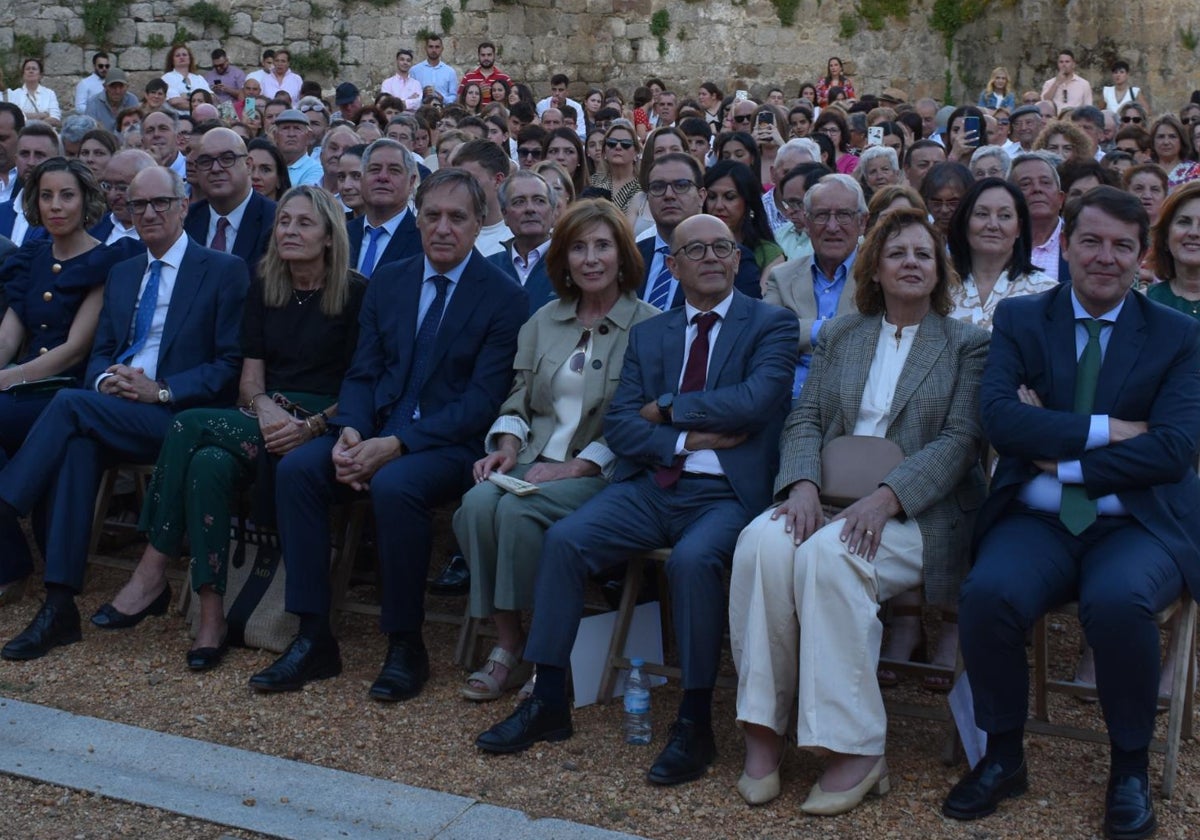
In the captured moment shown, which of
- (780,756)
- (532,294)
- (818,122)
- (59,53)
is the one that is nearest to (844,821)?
(780,756)

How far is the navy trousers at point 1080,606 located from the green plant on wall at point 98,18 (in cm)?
1621

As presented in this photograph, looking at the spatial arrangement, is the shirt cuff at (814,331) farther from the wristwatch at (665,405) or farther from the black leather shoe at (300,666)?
the black leather shoe at (300,666)

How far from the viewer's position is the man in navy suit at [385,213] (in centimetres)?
670

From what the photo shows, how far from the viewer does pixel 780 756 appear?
411cm

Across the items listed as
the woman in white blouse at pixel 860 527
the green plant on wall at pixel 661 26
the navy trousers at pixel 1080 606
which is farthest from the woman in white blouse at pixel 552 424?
the green plant on wall at pixel 661 26

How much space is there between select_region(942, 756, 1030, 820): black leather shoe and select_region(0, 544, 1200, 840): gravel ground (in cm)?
→ 3

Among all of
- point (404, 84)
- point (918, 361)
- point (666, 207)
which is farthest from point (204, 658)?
point (404, 84)

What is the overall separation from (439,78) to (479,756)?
48.0 feet

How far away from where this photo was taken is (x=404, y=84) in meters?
17.6

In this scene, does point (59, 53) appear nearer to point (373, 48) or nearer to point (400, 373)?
point (373, 48)

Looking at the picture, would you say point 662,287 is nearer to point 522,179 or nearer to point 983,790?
point 522,179

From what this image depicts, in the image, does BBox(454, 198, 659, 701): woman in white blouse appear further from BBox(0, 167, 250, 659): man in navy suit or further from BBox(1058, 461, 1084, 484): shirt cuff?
BBox(1058, 461, 1084, 484): shirt cuff

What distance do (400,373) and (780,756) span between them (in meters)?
2.09

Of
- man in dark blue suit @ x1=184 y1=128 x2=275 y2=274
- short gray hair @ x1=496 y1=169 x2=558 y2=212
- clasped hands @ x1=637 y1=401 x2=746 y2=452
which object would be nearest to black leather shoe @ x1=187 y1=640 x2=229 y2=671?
clasped hands @ x1=637 y1=401 x2=746 y2=452
